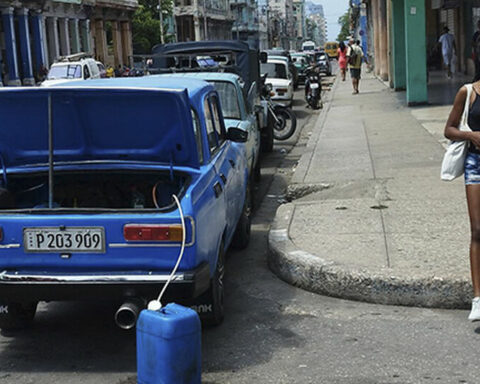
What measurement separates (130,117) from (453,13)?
3011 centimetres

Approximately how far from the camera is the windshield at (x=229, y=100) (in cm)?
1088

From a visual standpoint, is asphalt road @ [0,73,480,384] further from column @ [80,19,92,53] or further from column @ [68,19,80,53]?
column @ [80,19,92,53]

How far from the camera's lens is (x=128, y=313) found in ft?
16.5

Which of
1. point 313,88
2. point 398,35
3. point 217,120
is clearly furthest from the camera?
point 398,35

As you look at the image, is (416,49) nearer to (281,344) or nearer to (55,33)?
(281,344)

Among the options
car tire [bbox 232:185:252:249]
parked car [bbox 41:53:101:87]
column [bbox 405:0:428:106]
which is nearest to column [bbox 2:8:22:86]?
parked car [bbox 41:53:101:87]

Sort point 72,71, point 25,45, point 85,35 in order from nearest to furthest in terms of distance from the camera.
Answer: point 72,71 < point 25,45 < point 85,35

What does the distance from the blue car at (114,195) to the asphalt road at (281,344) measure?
1.07 feet

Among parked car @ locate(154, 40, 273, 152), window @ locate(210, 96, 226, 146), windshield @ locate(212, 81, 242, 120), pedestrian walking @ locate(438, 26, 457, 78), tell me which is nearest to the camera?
window @ locate(210, 96, 226, 146)

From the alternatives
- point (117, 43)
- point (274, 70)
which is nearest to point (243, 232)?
point (274, 70)

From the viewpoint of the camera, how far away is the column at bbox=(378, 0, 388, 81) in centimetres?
3322

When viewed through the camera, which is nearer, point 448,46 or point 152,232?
point 152,232

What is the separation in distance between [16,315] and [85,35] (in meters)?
58.9

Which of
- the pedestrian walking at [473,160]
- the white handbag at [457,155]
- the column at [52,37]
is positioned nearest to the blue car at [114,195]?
the white handbag at [457,155]
